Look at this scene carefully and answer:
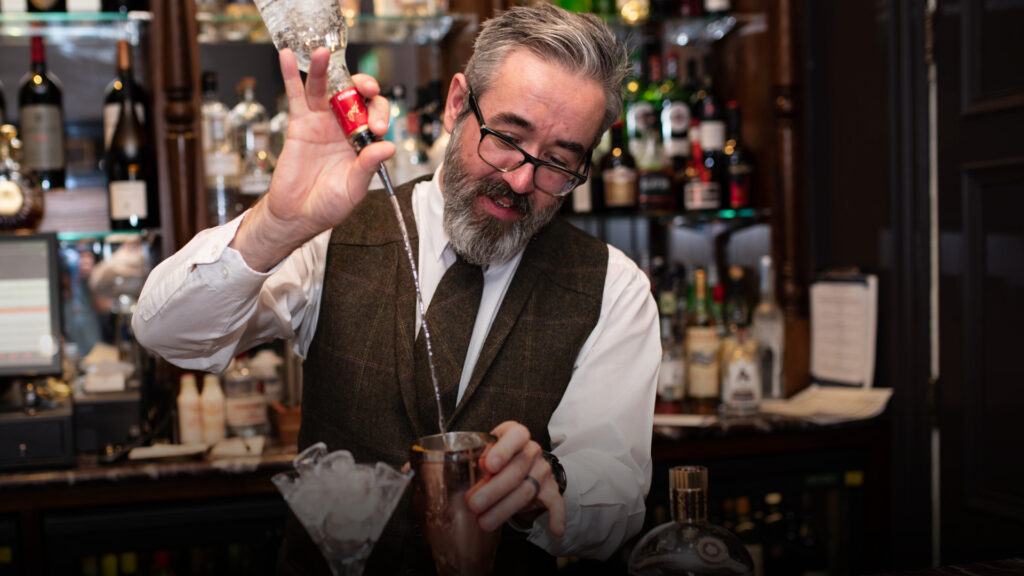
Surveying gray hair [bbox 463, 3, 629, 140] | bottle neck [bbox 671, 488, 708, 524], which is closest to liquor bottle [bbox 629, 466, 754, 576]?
bottle neck [bbox 671, 488, 708, 524]

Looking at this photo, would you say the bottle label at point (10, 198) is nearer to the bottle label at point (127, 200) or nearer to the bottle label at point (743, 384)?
the bottle label at point (127, 200)

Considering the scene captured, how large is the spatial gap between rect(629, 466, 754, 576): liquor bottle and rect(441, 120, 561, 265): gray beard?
64cm

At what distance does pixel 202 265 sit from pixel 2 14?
1.61m

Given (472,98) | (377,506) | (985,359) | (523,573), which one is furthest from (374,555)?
(985,359)

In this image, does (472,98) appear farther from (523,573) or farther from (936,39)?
(936,39)

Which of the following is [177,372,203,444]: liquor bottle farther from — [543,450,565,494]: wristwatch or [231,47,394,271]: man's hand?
[543,450,565,494]: wristwatch

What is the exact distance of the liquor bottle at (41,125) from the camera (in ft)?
7.65

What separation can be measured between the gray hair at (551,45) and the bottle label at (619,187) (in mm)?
1129

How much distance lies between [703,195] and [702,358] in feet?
1.59

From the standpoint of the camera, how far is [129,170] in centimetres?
238

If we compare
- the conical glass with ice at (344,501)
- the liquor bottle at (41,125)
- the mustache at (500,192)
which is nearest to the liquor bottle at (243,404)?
the liquor bottle at (41,125)

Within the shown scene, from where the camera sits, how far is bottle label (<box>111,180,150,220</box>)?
7.56 feet

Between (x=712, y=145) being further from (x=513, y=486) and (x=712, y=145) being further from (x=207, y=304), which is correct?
(x=513, y=486)

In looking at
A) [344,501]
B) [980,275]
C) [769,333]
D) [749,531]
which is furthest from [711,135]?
[344,501]
